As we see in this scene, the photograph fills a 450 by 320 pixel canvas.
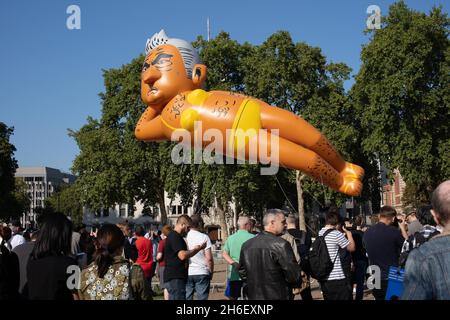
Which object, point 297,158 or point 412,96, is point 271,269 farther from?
point 412,96

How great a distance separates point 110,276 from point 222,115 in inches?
281

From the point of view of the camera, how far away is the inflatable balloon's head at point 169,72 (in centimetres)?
1228

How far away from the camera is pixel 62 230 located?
4.67 m

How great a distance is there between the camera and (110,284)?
471 centimetres

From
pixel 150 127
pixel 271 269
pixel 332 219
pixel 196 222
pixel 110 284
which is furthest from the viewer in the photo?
pixel 150 127

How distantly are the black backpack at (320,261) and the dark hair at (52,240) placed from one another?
3.91 meters

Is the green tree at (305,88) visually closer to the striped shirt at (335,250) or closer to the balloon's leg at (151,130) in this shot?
the balloon's leg at (151,130)

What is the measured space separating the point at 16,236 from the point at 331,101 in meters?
27.6

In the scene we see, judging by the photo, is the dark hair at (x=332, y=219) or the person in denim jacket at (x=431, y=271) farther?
the dark hair at (x=332, y=219)

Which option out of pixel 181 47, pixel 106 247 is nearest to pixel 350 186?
pixel 181 47

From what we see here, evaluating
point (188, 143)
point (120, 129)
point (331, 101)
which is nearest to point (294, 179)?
point (331, 101)

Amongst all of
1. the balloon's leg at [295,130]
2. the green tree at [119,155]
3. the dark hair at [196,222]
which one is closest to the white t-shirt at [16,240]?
the dark hair at [196,222]

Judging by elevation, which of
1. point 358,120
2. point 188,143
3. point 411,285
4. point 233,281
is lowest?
point 233,281
